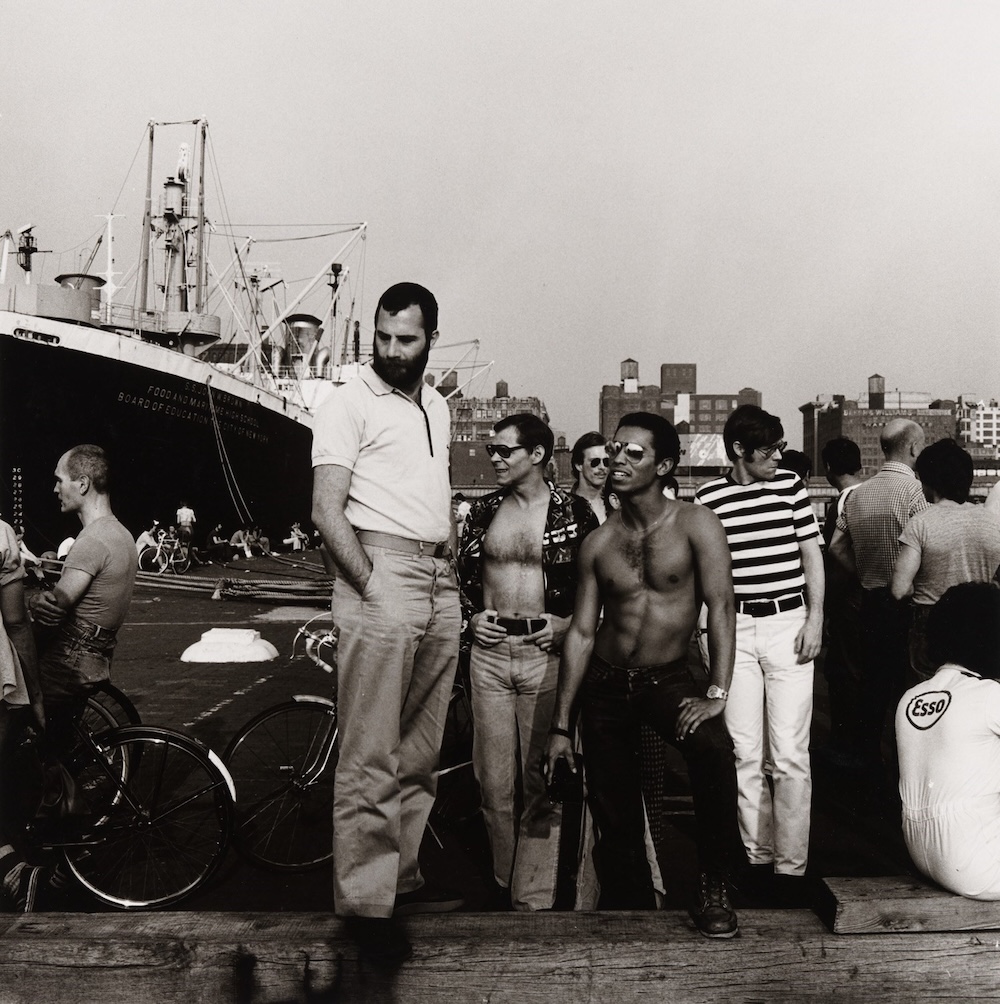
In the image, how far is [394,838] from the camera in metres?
3.14

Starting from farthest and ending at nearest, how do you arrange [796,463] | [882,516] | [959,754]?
[796,463], [882,516], [959,754]

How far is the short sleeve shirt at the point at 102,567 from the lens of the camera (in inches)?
161

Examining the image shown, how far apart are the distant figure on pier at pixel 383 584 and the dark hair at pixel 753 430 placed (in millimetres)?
1434

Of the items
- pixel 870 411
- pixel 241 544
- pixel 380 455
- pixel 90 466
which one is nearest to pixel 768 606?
pixel 380 455

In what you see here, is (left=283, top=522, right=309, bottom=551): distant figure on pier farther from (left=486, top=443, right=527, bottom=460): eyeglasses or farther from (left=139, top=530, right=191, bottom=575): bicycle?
(left=486, top=443, right=527, bottom=460): eyeglasses

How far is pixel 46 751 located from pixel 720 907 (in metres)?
2.85

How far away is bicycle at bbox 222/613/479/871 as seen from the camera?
4180 mm

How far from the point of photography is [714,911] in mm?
2787

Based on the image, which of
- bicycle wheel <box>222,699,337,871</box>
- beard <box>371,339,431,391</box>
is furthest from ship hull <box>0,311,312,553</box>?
beard <box>371,339,431,391</box>

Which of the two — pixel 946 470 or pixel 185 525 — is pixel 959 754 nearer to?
pixel 946 470

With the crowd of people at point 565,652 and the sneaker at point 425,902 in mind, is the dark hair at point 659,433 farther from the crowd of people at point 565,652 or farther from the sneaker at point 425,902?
the sneaker at point 425,902

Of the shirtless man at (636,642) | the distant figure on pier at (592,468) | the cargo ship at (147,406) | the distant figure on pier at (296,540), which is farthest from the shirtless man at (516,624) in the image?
the distant figure on pier at (296,540)

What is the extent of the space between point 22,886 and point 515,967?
6.27 ft

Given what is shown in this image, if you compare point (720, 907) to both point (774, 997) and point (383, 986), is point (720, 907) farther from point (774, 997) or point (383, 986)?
point (383, 986)
